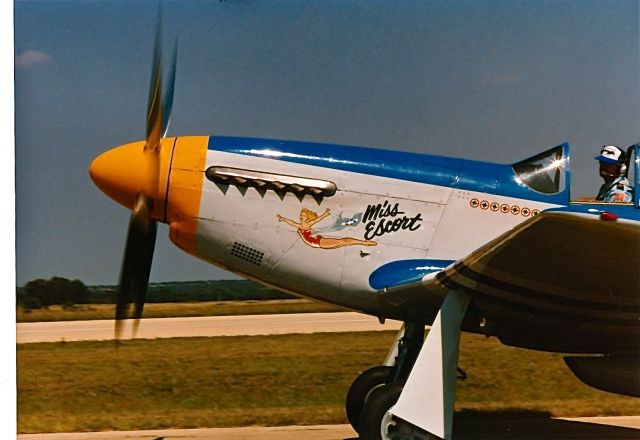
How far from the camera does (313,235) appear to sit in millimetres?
6082

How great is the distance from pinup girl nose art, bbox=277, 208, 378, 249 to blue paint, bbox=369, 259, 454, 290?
0.25 meters

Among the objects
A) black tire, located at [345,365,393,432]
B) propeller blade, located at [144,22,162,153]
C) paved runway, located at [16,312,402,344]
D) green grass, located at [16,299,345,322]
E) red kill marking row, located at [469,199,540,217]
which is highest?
propeller blade, located at [144,22,162,153]

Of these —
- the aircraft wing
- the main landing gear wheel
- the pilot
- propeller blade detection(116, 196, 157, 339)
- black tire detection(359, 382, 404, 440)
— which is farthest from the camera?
propeller blade detection(116, 196, 157, 339)

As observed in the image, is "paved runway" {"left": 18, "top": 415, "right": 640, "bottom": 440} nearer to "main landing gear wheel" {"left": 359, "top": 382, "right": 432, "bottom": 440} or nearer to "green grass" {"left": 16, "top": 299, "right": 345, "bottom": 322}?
"main landing gear wheel" {"left": 359, "top": 382, "right": 432, "bottom": 440}

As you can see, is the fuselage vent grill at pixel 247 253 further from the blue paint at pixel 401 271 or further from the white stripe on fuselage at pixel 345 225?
the blue paint at pixel 401 271

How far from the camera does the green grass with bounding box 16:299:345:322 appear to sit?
18.3m

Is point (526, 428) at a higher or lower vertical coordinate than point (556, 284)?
lower

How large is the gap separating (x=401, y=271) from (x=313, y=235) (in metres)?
0.68

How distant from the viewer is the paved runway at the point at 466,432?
21.8 feet

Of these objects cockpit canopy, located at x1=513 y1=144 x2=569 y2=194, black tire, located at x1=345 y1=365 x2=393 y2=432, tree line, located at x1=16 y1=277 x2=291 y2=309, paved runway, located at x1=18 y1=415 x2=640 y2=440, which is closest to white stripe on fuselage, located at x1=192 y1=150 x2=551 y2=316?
cockpit canopy, located at x1=513 y1=144 x2=569 y2=194

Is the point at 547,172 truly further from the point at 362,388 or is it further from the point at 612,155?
the point at 362,388

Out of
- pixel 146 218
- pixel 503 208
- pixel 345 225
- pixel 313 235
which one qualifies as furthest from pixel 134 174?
pixel 503 208

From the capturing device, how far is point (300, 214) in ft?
20.0
